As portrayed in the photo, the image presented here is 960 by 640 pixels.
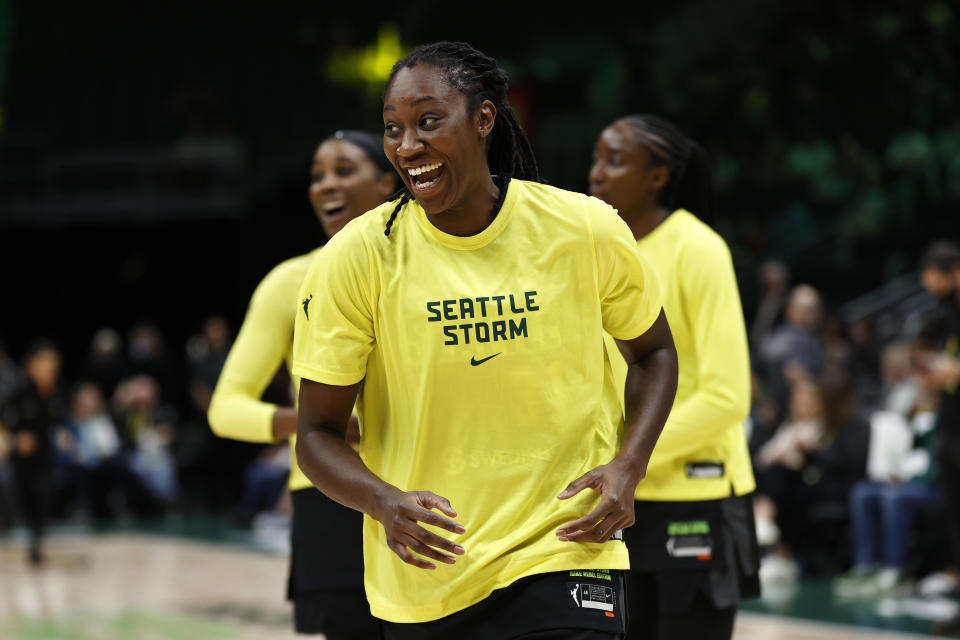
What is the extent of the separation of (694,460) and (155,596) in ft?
20.6

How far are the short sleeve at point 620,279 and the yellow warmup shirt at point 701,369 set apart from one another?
0.88 m

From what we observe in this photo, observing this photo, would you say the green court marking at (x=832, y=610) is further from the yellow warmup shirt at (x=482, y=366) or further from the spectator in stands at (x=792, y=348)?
the yellow warmup shirt at (x=482, y=366)

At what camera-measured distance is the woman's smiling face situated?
8.08 ft

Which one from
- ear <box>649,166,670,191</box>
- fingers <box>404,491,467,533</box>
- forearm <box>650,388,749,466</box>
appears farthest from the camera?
ear <box>649,166,670,191</box>

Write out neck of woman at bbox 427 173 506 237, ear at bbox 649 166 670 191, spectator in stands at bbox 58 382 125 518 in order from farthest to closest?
1. spectator in stands at bbox 58 382 125 518
2. ear at bbox 649 166 670 191
3. neck of woman at bbox 427 173 506 237

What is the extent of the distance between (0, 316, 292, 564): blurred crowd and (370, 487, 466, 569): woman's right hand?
937 cm

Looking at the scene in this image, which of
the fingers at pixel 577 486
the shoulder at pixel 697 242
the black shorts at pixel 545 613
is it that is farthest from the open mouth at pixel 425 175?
the shoulder at pixel 697 242

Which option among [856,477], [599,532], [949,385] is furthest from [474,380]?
[856,477]

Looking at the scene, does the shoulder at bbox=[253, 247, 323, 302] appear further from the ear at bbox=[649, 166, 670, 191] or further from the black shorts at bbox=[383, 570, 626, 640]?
the black shorts at bbox=[383, 570, 626, 640]

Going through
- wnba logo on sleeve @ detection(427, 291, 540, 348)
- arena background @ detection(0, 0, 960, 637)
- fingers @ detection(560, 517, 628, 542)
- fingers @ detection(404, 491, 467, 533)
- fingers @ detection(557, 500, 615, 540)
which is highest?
arena background @ detection(0, 0, 960, 637)

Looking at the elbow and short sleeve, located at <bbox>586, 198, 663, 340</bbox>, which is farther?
the elbow

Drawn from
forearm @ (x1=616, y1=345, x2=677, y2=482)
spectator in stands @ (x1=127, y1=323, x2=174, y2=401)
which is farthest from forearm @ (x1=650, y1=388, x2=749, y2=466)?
spectator in stands @ (x1=127, y1=323, x2=174, y2=401)

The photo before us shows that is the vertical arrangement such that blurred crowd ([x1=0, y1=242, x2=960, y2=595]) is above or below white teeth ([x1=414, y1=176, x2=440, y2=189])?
below

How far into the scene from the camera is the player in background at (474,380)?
8.08 feet
